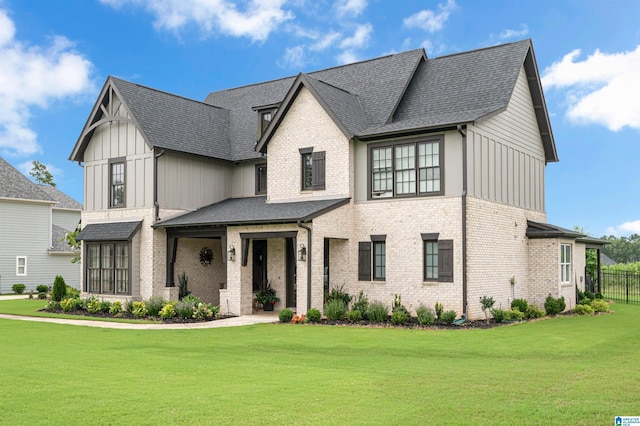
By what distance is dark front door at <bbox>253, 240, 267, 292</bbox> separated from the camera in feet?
89.4

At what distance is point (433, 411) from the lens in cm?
902

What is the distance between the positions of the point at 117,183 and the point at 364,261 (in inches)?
469

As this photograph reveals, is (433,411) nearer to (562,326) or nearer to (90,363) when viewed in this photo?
(90,363)

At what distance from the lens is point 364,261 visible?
78.7 ft

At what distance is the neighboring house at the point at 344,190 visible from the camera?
22484mm

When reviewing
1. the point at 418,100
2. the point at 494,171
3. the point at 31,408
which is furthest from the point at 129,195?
the point at 31,408

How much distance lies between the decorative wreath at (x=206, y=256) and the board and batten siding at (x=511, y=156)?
1247 cm

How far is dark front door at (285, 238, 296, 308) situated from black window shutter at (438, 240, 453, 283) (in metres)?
6.57

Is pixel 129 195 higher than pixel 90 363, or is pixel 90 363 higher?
pixel 129 195

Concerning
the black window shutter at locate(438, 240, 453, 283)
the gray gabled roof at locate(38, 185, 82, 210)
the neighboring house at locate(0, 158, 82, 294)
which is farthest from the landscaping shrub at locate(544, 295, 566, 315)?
the gray gabled roof at locate(38, 185, 82, 210)

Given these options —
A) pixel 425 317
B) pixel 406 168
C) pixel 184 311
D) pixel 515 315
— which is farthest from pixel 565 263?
pixel 184 311

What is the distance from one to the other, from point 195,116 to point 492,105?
13835 mm

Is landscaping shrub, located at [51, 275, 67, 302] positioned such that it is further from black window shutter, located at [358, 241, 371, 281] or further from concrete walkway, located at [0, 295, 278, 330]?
black window shutter, located at [358, 241, 371, 281]

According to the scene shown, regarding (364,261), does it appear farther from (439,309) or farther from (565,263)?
(565,263)
